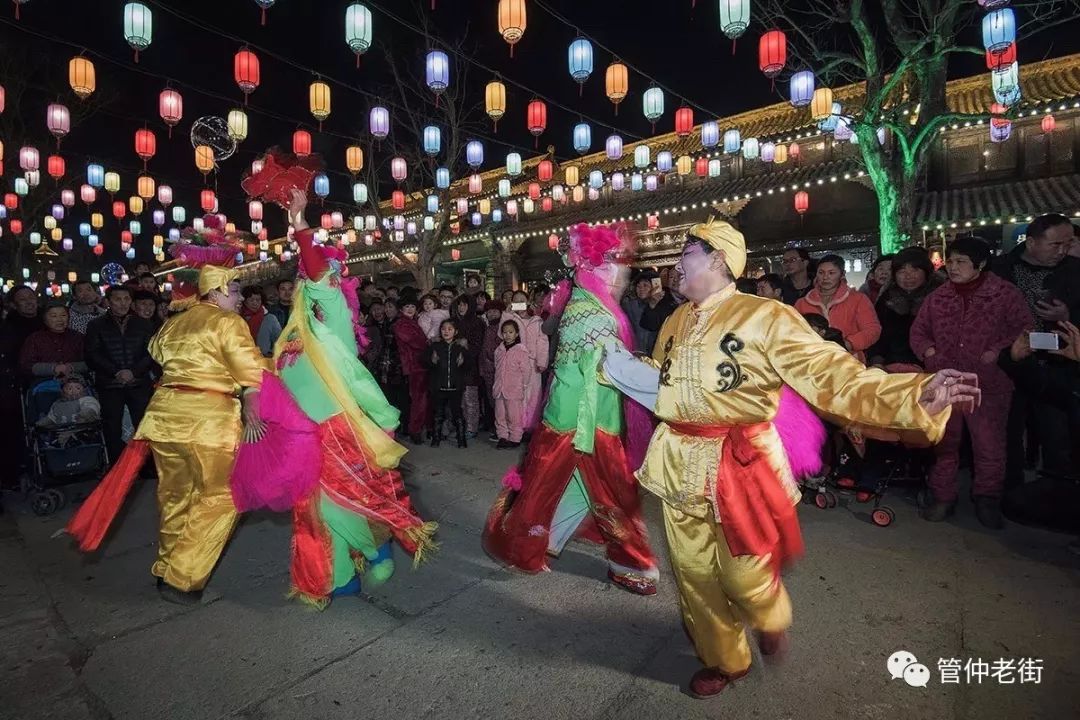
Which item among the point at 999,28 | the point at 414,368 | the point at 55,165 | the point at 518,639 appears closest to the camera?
the point at 518,639

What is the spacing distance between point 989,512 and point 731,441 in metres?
3.11

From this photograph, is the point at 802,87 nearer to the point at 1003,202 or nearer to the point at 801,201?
the point at 801,201

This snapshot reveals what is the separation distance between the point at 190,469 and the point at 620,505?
8.01 ft

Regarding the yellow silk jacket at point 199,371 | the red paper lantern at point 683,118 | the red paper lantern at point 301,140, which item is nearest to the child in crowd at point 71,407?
the yellow silk jacket at point 199,371

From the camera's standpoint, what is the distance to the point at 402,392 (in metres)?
8.15

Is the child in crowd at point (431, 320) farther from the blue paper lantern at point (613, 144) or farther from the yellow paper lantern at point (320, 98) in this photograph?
the blue paper lantern at point (613, 144)

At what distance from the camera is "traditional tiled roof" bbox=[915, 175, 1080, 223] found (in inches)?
439

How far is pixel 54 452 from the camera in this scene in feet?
17.1

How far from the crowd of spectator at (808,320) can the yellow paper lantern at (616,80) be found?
5.27m

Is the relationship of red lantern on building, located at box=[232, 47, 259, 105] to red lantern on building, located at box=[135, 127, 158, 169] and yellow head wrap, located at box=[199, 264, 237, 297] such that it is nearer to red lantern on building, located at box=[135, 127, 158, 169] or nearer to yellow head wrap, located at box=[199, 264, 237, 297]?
red lantern on building, located at box=[135, 127, 158, 169]

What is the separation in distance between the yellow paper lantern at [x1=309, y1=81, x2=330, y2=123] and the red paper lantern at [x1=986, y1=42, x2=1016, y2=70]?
39.9ft

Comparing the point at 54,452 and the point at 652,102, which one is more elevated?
the point at 652,102

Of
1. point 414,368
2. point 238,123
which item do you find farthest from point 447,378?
point 238,123

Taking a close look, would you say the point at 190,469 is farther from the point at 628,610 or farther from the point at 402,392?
the point at 402,392
